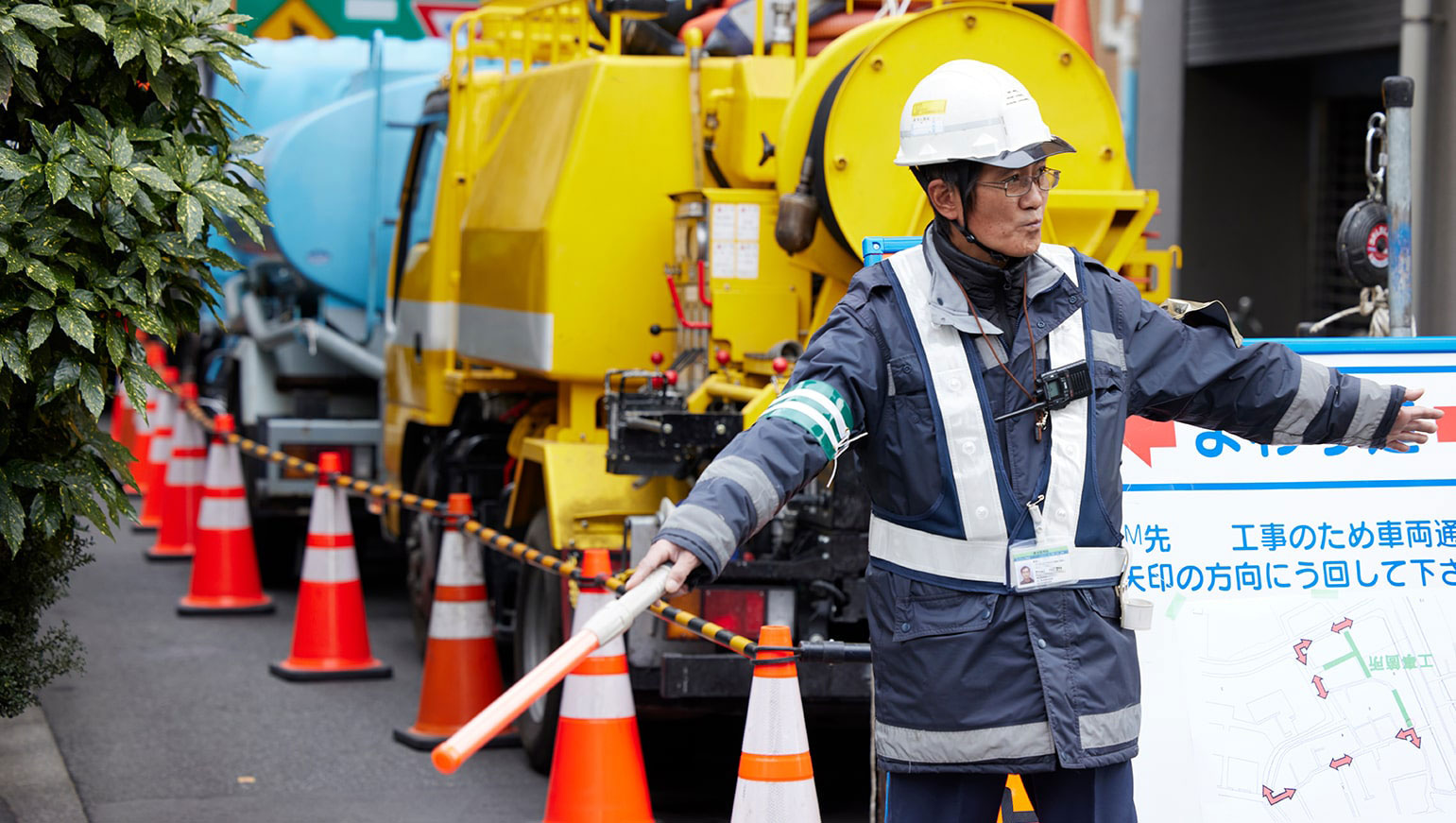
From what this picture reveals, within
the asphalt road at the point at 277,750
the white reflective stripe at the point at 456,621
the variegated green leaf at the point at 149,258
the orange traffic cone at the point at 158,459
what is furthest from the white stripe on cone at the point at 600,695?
the orange traffic cone at the point at 158,459

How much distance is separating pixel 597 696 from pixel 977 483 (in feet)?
8.02

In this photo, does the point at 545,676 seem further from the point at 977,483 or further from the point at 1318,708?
the point at 1318,708

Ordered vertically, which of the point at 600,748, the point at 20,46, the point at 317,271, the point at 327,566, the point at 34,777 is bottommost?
the point at 34,777

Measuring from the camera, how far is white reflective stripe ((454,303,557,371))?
23.4 feet

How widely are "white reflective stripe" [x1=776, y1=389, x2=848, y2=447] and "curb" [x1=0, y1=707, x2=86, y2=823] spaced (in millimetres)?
3611

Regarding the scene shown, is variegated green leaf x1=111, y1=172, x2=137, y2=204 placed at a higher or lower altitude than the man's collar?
higher

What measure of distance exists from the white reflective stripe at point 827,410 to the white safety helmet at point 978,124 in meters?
0.47

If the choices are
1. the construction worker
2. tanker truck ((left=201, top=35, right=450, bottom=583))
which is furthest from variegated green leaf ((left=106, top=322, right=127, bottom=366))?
tanker truck ((left=201, top=35, right=450, bottom=583))

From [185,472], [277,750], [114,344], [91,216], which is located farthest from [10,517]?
[185,472]

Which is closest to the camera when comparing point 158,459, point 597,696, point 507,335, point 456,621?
point 597,696

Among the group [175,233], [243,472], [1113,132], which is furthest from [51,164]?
[243,472]

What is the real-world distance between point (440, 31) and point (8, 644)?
417 inches

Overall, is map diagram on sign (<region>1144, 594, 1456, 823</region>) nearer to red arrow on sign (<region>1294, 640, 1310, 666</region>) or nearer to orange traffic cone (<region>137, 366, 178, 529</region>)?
red arrow on sign (<region>1294, 640, 1310, 666</region>)

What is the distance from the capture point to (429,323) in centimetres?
907
